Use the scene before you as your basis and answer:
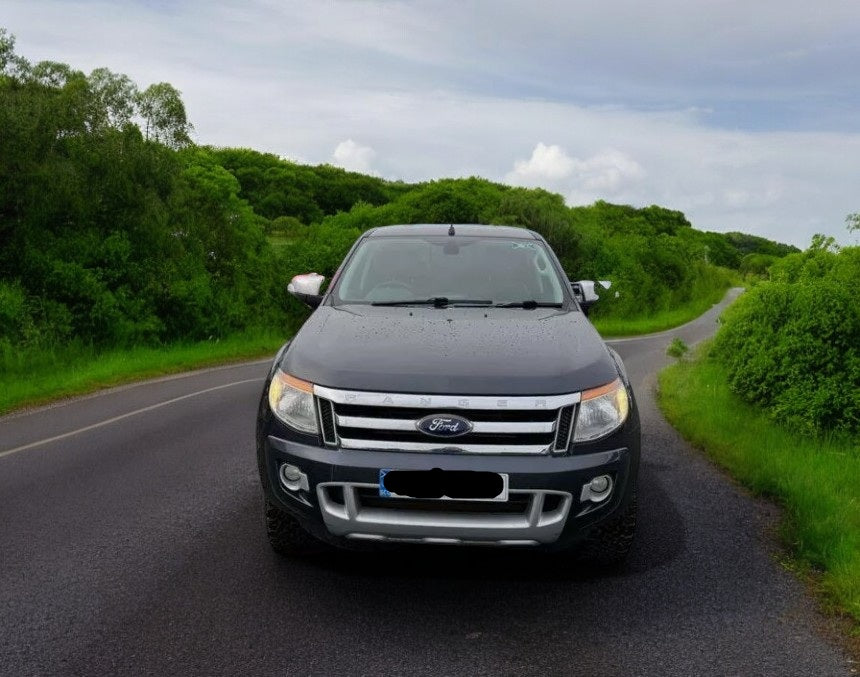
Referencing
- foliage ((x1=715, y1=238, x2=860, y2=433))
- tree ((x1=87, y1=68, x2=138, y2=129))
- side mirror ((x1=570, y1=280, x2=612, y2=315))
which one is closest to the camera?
side mirror ((x1=570, y1=280, x2=612, y2=315))

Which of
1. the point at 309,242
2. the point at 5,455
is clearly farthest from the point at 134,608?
the point at 309,242

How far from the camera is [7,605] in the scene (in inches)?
169

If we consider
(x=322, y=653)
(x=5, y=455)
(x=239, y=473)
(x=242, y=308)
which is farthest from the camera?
(x=242, y=308)

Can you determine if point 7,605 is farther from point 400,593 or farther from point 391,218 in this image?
point 391,218

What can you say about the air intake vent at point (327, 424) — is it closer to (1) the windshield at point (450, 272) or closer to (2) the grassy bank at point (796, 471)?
(1) the windshield at point (450, 272)

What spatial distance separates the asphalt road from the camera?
3.73 metres

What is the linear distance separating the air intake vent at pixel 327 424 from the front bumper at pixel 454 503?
0.05m

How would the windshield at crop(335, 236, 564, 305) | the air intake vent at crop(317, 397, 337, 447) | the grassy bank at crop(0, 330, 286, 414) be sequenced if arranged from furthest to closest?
the grassy bank at crop(0, 330, 286, 414), the windshield at crop(335, 236, 564, 305), the air intake vent at crop(317, 397, 337, 447)

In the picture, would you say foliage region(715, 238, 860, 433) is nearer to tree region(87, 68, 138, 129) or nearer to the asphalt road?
the asphalt road

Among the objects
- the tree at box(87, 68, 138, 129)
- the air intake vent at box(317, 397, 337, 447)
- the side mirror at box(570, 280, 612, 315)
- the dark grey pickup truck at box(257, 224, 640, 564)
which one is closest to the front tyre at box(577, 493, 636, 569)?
the dark grey pickup truck at box(257, 224, 640, 564)

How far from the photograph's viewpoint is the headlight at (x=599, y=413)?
166 inches

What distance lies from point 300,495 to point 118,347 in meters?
15.8

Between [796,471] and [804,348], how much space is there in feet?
8.52

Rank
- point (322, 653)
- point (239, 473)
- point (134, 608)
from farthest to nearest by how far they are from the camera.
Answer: point (239, 473) < point (134, 608) < point (322, 653)
